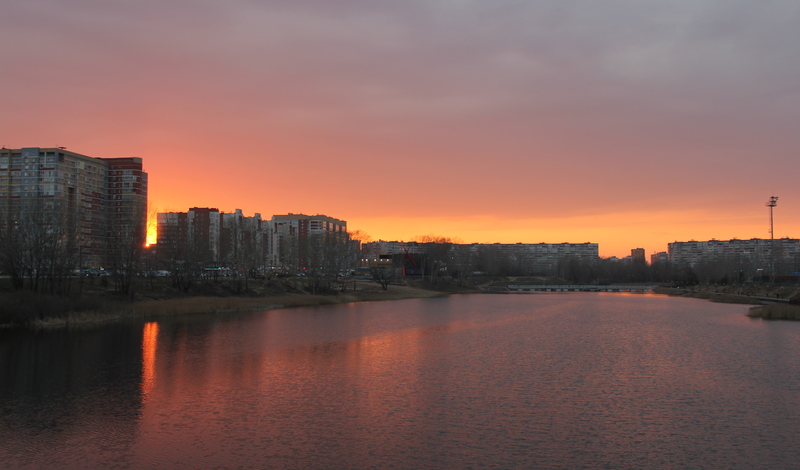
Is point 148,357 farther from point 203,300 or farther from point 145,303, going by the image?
point 203,300

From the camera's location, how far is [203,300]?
186ft

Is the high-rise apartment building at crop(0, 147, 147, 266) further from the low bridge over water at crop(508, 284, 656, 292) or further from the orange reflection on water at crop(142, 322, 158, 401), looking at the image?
the low bridge over water at crop(508, 284, 656, 292)

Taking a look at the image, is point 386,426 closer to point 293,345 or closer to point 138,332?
point 293,345

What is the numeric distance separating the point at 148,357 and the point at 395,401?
15.1 m

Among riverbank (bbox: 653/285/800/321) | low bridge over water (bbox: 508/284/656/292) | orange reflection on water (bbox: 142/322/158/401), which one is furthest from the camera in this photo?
low bridge over water (bbox: 508/284/656/292)

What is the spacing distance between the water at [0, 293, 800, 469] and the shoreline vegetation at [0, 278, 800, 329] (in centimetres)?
360

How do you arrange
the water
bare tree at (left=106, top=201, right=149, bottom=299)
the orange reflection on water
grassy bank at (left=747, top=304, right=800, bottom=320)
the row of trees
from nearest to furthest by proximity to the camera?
the water, the orange reflection on water, the row of trees, grassy bank at (left=747, top=304, right=800, bottom=320), bare tree at (left=106, top=201, right=149, bottom=299)

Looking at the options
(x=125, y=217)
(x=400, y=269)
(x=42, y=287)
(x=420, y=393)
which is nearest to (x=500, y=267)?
(x=400, y=269)

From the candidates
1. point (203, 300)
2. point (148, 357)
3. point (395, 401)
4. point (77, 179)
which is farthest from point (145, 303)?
point (77, 179)

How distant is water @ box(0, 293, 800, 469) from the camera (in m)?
14.1

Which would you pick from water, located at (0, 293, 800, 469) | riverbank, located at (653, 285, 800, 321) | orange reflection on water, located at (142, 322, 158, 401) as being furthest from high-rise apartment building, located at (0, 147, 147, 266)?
riverbank, located at (653, 285, 800, 321)

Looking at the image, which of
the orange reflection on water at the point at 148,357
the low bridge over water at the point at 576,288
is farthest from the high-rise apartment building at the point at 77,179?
the low bridge over water at the point at 576,288

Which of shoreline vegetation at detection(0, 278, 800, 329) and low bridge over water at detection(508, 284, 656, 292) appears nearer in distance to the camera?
shoreline vegetation at detection(0, 278, 800, 329)

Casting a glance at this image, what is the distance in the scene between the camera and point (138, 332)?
3825 centimetres
